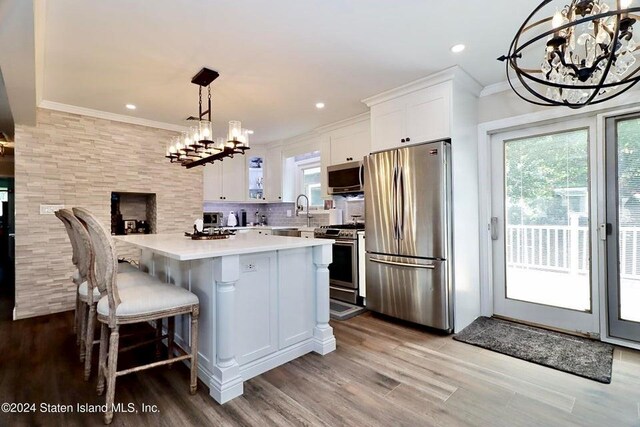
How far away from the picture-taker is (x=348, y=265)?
385 cm

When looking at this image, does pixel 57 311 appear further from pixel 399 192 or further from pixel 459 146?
pixel 459 146

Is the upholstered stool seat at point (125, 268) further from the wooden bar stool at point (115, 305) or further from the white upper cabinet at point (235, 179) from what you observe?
the white upper cabinet at point (235, 179)

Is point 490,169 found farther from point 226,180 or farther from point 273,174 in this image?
point 226,180

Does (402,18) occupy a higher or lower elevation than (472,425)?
higher

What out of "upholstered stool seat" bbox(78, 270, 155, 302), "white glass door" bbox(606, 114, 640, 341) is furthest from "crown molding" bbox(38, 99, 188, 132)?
"white glass door" bbox(606, 114, 640, 341)

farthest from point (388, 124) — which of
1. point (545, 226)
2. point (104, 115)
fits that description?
point (104, 115)

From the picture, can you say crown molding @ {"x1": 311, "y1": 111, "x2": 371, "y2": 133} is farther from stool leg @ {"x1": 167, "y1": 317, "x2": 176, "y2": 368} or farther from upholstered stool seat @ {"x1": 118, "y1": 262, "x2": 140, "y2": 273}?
stool leg @ {"x1": 167, "y1": 317, "x2": 176, "y2": 368}

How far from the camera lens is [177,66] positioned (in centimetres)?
270

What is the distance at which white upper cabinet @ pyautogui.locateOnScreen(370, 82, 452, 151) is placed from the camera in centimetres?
293

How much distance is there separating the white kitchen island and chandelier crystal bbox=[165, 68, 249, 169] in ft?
3.05

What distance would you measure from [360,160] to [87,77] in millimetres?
3033

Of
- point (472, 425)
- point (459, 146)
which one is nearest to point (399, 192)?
point (459, 146)

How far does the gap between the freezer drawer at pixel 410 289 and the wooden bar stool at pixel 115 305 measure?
6.46 ft

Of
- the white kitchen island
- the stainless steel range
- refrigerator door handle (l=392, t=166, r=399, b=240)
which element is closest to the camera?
the white kitchen island
